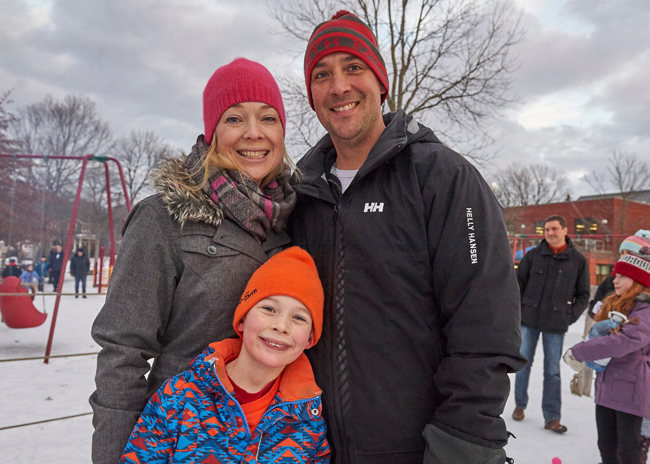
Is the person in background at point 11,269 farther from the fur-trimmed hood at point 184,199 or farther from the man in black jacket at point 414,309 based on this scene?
the man in black jacket at point 414,309

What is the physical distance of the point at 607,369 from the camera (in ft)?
12.1

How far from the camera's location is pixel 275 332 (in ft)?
5.78

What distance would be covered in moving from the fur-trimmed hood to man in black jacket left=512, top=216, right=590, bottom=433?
4.74m

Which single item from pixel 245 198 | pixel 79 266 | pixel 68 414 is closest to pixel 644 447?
pixel 245 198

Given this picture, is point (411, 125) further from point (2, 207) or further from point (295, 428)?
point (2, 207)

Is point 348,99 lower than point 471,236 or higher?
higher

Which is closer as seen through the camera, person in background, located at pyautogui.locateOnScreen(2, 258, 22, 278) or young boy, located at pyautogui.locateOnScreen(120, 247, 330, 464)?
young boy, located at pyautogui.locateOnScreen(120, 247, 330, 464)

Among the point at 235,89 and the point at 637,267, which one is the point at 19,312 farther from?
the point at 637,267

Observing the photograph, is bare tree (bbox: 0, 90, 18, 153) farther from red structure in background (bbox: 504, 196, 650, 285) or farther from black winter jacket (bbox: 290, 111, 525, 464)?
red structure in background (bbox: 504, 196, 650, 285)

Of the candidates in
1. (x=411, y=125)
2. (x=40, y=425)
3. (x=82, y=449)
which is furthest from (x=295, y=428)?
(x=40, y=425)

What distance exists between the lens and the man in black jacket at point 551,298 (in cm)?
531

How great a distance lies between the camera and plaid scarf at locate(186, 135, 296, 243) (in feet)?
6.33

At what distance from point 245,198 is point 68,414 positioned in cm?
451

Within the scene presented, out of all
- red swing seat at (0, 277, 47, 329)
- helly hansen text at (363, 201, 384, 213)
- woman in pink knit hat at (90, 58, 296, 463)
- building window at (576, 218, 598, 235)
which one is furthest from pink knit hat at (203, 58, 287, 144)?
building window at (576, 218, 598, 235)
